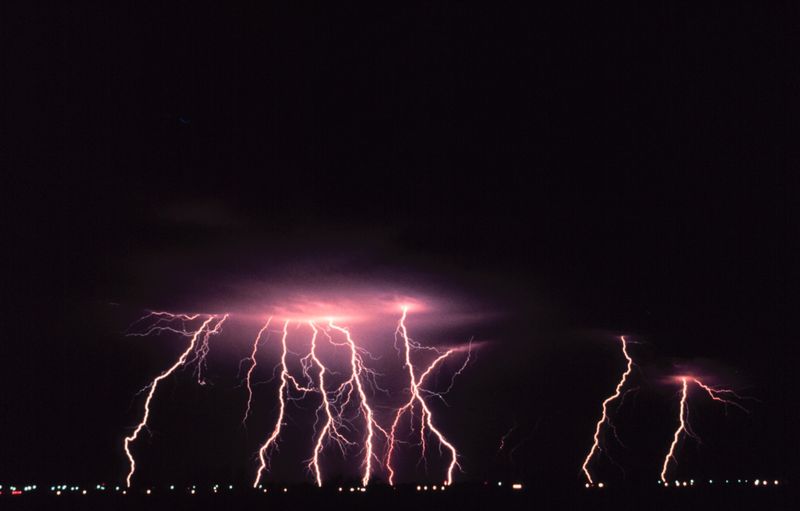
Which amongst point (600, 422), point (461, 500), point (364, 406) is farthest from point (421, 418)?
point (461, 500)

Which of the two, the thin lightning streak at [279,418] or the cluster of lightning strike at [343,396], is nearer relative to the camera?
the thin lightning streak at [279,418]

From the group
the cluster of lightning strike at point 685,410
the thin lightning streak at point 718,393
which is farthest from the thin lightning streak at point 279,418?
the thin lightning streak at point 718,393

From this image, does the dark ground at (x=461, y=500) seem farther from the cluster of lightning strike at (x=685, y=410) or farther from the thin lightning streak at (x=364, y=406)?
the cluster of lightning strike at (x=685, y=410)

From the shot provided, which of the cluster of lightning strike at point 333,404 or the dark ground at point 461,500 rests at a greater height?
the cluster of lightning strike at point 333,404

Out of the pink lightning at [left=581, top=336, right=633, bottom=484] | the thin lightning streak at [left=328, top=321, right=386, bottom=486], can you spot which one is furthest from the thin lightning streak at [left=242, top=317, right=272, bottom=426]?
the pink lightning at [left=581, top=336, right=633, bottom=484]

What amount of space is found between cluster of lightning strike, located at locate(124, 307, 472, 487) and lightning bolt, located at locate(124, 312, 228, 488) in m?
0.02

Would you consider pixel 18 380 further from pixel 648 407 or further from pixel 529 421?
pixel 648 407

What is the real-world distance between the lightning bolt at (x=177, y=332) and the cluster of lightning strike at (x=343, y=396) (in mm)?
19

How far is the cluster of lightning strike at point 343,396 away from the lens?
9305 millimetres

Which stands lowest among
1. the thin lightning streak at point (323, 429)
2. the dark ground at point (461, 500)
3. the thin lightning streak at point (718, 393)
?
the dark ground at point (461, 500)

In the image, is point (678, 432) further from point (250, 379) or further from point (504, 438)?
point (250, 379)

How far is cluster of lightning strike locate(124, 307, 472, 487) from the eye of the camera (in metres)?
9.30

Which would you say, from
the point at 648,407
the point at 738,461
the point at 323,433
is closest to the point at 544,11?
the point at 323,433

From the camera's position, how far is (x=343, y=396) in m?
9.98
